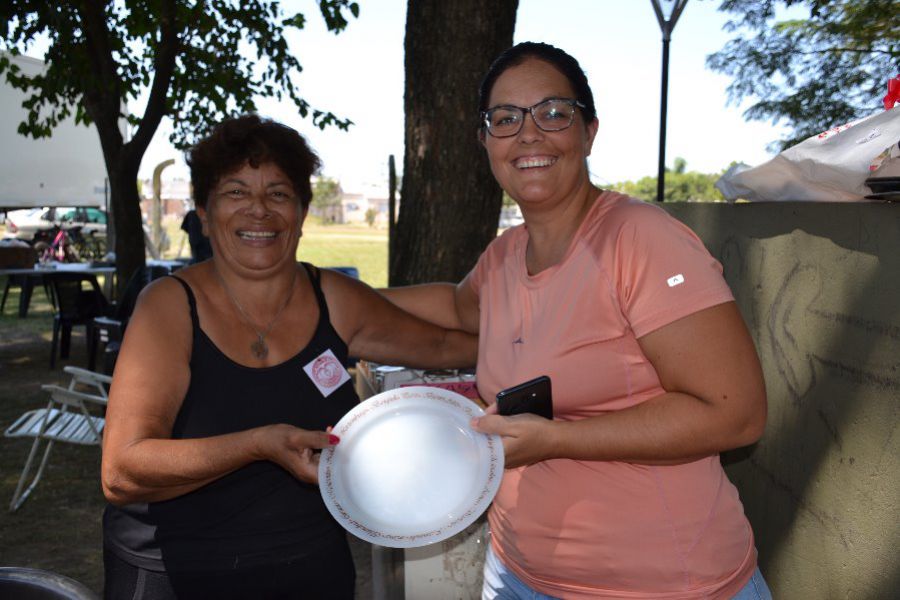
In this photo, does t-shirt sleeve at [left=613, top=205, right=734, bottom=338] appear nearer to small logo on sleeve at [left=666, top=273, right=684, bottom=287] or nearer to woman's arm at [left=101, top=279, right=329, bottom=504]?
small logo on sleeve at [left=666, top=273, right=684, bottom=287]

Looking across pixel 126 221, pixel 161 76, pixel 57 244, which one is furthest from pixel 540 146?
pixel 57 244

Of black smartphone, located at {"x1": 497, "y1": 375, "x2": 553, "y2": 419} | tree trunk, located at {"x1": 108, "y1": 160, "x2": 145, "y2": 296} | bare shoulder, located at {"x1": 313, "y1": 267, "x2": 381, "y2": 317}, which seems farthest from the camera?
tree trunk, located at {"x1": 108, "y1": 160, "x2": 145, "y2": 296}

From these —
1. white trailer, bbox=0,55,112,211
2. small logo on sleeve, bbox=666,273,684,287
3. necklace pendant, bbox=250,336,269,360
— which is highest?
white trailer, bbox=0,55,112,211

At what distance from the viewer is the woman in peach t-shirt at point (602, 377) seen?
1.53 meters

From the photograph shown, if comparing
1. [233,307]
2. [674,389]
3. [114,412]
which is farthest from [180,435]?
[674,389]

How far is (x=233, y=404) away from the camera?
202 centimetres

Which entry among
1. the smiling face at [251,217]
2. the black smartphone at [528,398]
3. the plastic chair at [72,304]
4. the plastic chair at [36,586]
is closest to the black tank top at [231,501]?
the smiling face at [251,217]

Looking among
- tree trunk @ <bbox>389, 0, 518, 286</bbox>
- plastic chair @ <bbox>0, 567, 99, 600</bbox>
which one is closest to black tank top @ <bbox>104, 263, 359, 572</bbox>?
plastic chair @ <bbox>0, 567, 99, 600</bbox>

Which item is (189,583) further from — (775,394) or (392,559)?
(775,394)

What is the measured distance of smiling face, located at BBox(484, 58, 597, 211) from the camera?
70.6 inches

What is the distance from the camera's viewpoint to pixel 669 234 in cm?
157

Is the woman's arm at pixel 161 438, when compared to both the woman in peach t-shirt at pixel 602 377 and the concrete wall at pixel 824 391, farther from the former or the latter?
the concrete wall at pixel 824 391

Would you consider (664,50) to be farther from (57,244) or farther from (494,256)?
(57,244)

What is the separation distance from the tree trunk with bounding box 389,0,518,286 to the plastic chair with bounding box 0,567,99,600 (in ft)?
11.2
